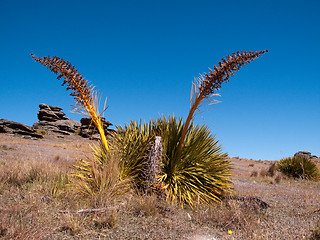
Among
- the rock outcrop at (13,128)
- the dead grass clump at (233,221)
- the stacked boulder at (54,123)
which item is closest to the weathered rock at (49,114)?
the stacked boulder at (54,123)

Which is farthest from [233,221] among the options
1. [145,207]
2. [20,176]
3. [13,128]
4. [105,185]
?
[13,128]

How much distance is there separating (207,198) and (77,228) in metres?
3.20

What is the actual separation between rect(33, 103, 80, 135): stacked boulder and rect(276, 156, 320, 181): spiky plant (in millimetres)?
33649

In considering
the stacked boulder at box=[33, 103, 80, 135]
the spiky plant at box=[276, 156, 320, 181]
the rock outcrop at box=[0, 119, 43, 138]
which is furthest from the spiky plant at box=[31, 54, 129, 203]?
the stacked boulder at box=[33, 103, 80, 135]

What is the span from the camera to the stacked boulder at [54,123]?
40.0m

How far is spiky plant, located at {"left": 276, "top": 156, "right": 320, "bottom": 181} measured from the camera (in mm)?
13938

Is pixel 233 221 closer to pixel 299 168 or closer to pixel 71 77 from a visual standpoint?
pixel 71 77

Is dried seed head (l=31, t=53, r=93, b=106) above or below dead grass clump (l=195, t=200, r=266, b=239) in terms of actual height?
above

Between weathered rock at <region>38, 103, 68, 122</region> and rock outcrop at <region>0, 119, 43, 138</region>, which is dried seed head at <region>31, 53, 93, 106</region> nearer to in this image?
rock outcrop at <region>0, 119, 43, 138</region>

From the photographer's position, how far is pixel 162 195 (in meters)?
5.01

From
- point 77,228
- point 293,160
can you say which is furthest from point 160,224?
point 293,160

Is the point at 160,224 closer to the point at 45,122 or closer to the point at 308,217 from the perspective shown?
the point at 308,217

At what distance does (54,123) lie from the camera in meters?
41.5

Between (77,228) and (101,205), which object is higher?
(101,205)
